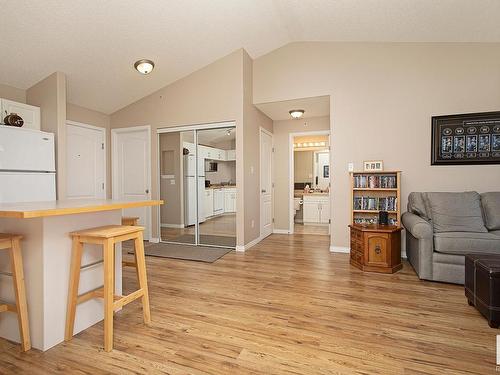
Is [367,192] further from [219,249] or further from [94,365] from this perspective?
[94,365]

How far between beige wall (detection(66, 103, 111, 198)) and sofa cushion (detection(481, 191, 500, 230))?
592cm

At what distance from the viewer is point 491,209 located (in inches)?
121

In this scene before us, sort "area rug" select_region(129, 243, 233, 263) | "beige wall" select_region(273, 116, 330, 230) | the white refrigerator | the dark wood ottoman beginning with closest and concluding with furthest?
the dark wood ottoman < the white refrigerator < "area rug" select_region(129, 243, 233, 263) < "beige wall" select_region(273, 116, 330, 230)

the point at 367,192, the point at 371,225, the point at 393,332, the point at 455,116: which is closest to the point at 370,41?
Answer: the point at 455,116

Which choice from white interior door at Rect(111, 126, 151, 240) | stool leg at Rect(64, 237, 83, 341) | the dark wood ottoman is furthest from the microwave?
the dark wood ottoman

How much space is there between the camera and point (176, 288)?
2.79 metres

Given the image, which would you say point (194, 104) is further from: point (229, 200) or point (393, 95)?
point (393, 95)

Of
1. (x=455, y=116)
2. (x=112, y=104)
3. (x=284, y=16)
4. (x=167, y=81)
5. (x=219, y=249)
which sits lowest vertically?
(x=219, y=249)

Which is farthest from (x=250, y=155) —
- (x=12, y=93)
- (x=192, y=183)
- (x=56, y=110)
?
(x=12, y=93)

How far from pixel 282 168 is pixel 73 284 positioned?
4529mm

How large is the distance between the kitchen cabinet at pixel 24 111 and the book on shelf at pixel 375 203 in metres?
4.69

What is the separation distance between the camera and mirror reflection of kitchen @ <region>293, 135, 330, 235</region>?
262 inches

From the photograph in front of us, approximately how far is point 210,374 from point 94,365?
713 mm

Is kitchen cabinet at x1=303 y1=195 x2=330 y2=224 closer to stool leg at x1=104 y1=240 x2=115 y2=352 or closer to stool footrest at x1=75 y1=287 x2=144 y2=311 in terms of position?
stool footrest at x1=75 y1=287 x2=144 y2=311
